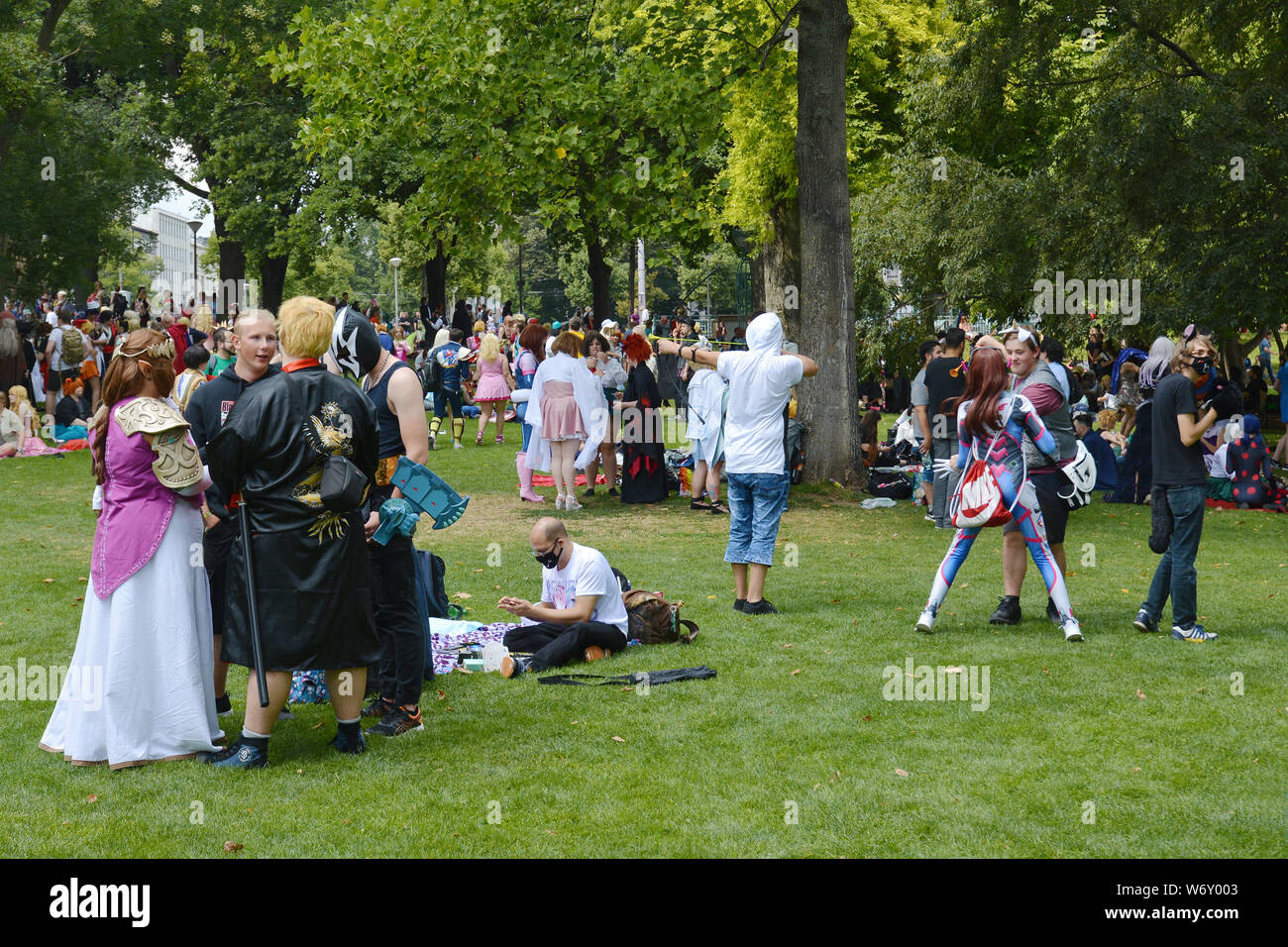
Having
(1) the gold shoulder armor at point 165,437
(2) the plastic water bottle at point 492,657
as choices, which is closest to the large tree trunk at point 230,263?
(2) the plastic water bottle at point 492,657

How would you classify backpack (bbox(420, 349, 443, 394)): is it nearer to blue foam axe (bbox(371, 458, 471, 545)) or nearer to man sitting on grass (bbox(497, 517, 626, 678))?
man sitting on grass (bbox(497, 517, 626, 678))

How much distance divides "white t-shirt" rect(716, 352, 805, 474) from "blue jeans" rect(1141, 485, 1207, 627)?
2.59 metres

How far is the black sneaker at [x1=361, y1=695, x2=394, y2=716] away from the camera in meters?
6.75

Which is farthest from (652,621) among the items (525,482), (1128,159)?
(1128,159)

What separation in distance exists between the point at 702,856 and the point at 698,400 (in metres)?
10.7

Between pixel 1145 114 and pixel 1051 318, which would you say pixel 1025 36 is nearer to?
pixel 1145 114

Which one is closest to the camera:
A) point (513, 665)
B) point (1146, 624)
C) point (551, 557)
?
point (513, 665)

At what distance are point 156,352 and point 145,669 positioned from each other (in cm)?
153

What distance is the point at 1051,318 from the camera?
886 inches

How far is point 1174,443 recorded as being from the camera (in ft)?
28.1

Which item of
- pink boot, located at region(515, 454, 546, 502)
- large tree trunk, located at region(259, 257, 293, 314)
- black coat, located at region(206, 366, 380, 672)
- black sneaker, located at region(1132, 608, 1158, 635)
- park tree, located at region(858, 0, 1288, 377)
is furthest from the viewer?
large tree trunk, located at region(259, 257, 293, 314)

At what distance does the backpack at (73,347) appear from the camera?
77.9 ft

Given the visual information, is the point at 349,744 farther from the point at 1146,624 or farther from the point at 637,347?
the point at 637,347

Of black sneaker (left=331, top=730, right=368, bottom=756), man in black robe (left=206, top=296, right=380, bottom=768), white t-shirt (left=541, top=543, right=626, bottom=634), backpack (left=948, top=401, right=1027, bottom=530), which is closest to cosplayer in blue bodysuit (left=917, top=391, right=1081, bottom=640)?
backpack (left=948, top=401, right=1027, bottom=530)
